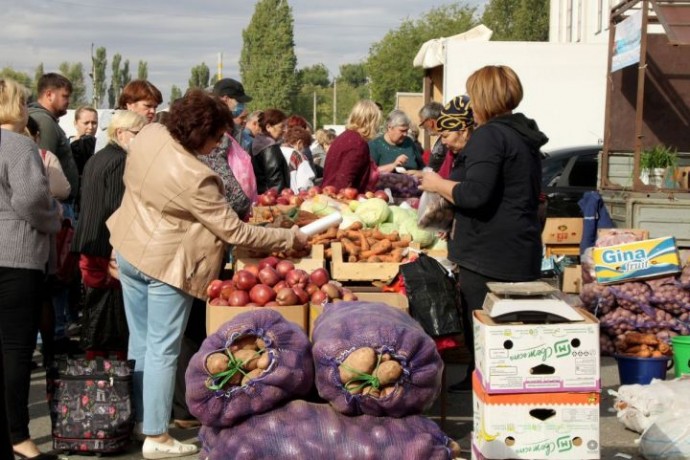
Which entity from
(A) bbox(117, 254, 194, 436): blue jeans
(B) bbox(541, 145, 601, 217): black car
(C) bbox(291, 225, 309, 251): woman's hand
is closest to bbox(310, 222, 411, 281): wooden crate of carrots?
(C) bbox(291, 225, 309, 251): woman's hand

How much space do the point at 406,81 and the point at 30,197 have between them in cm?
5211

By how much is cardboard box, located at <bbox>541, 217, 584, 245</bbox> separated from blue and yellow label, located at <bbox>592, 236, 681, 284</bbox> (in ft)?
14.7

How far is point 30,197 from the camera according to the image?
203 inches

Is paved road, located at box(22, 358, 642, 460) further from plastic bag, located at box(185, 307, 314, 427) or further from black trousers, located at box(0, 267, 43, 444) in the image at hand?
plastic bag, located at box(185, 307, 314, 427)

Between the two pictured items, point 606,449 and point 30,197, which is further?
point 606,449

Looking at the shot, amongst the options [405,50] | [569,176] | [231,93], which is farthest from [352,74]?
[231,93]

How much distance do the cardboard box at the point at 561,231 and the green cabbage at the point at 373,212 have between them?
5563mm

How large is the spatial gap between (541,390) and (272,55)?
89485mm

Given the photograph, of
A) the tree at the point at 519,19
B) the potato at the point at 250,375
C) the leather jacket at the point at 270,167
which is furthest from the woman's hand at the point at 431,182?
the tree at the point at 519,19

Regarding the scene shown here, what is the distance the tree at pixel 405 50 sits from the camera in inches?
2229

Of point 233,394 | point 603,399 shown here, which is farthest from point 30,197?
point 603,399

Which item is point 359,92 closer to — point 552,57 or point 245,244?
point 552,57

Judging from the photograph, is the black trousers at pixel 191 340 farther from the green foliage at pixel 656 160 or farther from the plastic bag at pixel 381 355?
the green foliage at pixel 656 160

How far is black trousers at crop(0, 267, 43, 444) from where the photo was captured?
5.14 m
